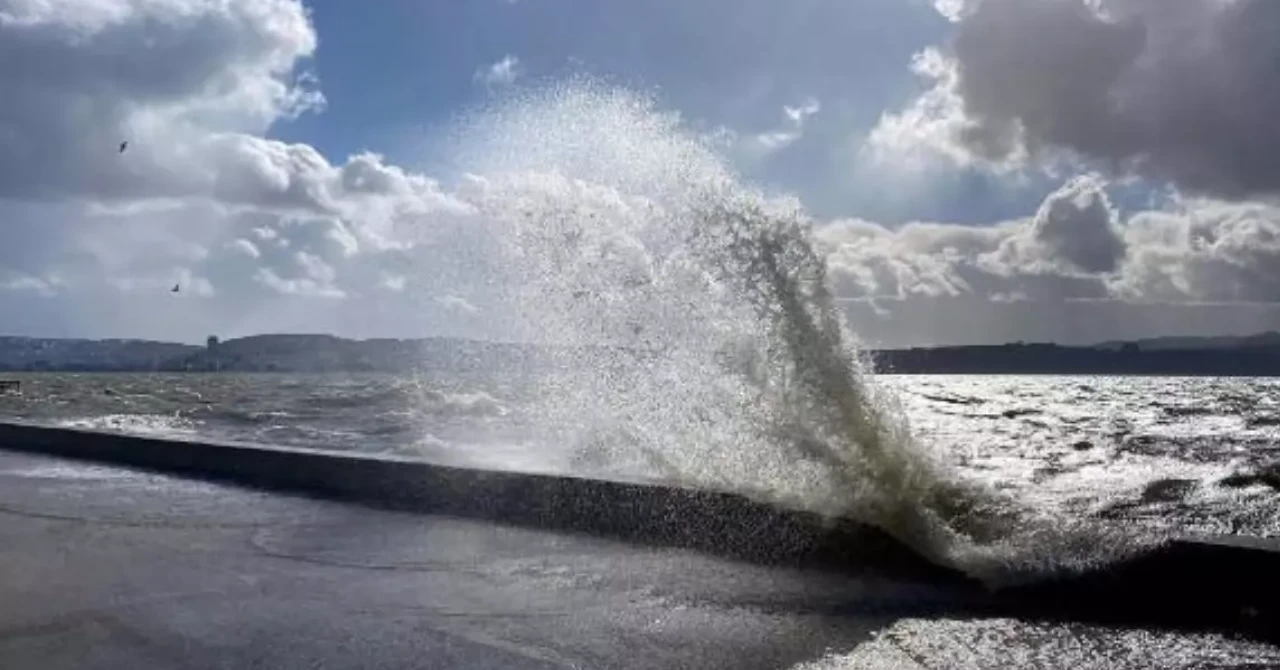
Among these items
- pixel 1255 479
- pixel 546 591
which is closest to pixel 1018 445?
pixel 1255 479

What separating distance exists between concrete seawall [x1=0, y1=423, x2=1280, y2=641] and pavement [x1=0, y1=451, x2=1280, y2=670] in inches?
8.9

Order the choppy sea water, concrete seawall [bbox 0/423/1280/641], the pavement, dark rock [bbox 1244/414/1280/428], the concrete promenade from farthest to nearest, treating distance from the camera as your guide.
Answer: dark rock [bbox 1244/414/1280/428]
the choppy sea water
concrete seawall [bbox 0/423/1280/641]
the concrete promenade
the pavement

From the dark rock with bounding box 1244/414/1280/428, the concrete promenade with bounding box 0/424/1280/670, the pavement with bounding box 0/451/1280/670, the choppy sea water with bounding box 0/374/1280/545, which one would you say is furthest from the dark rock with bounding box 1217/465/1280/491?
the dark rock with bounding box 1244/414/1280/428

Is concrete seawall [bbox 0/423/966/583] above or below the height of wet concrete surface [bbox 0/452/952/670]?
above

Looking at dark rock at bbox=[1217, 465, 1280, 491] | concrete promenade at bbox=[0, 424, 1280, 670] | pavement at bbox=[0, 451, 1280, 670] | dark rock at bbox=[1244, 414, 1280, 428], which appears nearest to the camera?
pavement at bbox=[0, 451, 1280, 670]

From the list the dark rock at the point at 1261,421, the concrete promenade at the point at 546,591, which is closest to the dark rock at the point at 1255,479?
the concrete promenade at the point at 546,591

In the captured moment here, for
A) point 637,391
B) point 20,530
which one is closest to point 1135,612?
point 20,530

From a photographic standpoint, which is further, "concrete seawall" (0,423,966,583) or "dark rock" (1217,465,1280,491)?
→ "dark rock" (1217,465,1280,491)

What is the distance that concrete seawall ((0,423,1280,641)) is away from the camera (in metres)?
4.98

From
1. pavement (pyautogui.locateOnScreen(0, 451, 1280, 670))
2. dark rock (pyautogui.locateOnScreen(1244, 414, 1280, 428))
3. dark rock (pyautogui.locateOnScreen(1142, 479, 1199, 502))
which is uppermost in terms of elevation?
pavement (pyautogui.locateOnScreen(0, 451, 1280, 670))

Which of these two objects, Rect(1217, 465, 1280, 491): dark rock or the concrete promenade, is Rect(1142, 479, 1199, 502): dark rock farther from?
the concrete promenade

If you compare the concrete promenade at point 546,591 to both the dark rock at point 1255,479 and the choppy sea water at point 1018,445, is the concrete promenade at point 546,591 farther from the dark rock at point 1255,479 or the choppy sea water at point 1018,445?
the dark rock at point 1255,479

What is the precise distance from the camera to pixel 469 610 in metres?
5.07

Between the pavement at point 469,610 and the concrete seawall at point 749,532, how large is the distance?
226 millimetres
